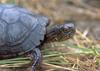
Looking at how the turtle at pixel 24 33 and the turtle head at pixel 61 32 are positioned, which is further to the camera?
the turtle head at pixel 61 32

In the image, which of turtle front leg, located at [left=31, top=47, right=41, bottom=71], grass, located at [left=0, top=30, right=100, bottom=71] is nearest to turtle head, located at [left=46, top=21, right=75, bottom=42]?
grass, located at [left=0, top=30, right=100, bottom=71]

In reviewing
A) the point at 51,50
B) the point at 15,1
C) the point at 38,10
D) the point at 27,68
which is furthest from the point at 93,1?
the point at 27,68

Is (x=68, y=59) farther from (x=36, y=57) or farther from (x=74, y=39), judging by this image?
(x=74, y=39)

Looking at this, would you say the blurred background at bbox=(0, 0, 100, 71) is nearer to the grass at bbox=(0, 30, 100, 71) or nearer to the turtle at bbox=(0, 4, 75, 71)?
the grass at bbox=(0, 30, 100, 71)

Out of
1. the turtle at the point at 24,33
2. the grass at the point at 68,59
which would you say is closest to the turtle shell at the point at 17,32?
the turtle at the point at 24,33

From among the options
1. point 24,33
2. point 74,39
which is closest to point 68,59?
point 24,33

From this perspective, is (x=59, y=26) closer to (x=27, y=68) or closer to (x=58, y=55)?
(x=58, y=55)

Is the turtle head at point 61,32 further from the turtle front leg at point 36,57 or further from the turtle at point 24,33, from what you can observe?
the turtle front leg at point 36,57
